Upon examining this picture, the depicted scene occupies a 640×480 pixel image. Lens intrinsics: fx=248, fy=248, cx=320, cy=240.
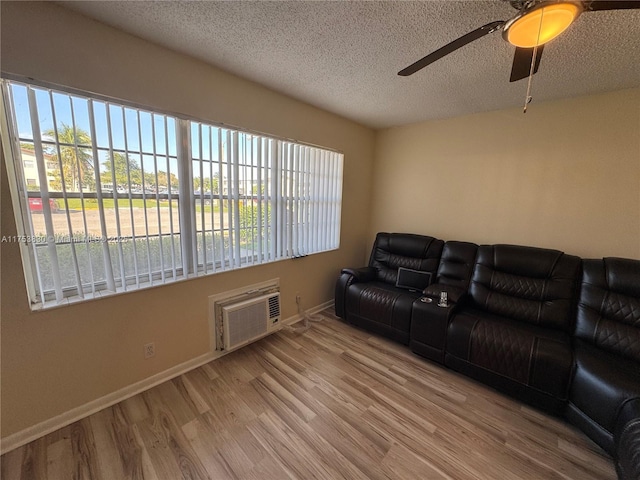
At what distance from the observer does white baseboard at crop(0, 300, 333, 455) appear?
140cm

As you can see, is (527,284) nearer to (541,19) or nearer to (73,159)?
(541,19)

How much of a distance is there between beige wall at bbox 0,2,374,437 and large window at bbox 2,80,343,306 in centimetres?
9

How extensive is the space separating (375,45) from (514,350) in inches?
91.3

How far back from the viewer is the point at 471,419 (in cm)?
168

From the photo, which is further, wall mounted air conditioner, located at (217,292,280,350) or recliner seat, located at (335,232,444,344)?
recliner seat, located at (335,232,444,344)

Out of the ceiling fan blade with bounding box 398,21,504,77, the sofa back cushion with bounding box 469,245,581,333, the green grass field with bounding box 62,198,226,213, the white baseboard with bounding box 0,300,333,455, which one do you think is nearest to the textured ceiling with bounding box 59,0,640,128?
the ceiling fan blade with bounding box 398,21,504,77

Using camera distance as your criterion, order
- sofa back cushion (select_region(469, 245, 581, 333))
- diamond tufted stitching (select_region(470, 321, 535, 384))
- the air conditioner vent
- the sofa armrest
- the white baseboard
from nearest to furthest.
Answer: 1. the sofa armrest
2. the white baseboard
3. diamond tufted stitching (select_region(470, 321, 535, 384))
4. sofa back cushion (select_region(469, 245, 581, 333))
5. the air conditioner vent

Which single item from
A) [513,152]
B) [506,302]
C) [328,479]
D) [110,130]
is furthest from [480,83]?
[328,479]

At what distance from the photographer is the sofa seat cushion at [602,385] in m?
1.36

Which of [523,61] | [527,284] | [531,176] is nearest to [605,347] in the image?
[527,284]

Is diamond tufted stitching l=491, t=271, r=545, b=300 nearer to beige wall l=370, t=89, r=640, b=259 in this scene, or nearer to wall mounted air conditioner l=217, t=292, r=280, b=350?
beige wall l=370, t=89, r=640, b=259

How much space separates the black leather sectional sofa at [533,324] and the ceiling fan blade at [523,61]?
5.09 feet

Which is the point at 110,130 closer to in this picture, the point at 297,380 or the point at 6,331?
the point at 6,331

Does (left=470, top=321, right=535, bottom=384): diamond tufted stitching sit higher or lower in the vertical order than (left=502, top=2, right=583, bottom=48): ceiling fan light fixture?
lower
